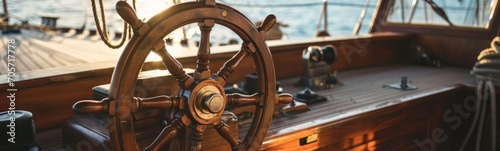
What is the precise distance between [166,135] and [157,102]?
0.08 metres

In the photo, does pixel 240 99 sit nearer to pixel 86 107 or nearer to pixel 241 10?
pixel 86 107

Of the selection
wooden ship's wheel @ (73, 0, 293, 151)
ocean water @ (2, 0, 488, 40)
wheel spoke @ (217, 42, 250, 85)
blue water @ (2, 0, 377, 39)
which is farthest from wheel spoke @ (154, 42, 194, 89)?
blue water @ (2, 0, 377, 39)

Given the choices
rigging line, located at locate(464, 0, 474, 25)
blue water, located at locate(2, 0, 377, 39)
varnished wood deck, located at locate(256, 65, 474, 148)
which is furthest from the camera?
blue water, located at locate(2, 0, 377, 39)

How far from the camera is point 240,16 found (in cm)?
117

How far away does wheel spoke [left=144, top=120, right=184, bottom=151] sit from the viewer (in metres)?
1.10

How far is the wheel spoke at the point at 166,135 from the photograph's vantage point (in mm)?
1100

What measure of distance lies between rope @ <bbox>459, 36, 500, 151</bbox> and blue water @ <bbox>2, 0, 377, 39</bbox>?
4.20 ft

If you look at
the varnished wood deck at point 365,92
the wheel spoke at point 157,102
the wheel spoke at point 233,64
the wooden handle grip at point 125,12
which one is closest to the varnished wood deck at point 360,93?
the varnished wood deck at point 365,92

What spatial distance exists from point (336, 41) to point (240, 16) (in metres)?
1.89

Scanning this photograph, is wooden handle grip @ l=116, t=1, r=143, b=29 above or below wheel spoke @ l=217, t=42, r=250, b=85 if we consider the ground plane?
above

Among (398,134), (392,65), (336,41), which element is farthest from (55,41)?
(398,134)

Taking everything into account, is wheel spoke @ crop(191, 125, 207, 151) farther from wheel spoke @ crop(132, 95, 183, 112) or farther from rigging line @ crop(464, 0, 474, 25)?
rigging line @ crop(464, 0, 474, 25)

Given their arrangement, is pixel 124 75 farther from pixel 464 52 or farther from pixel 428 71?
pixel 464 52

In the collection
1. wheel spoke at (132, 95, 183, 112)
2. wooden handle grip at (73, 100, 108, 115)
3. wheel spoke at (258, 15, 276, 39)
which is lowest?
wheel spoke at (132, 95, 183, 112)
